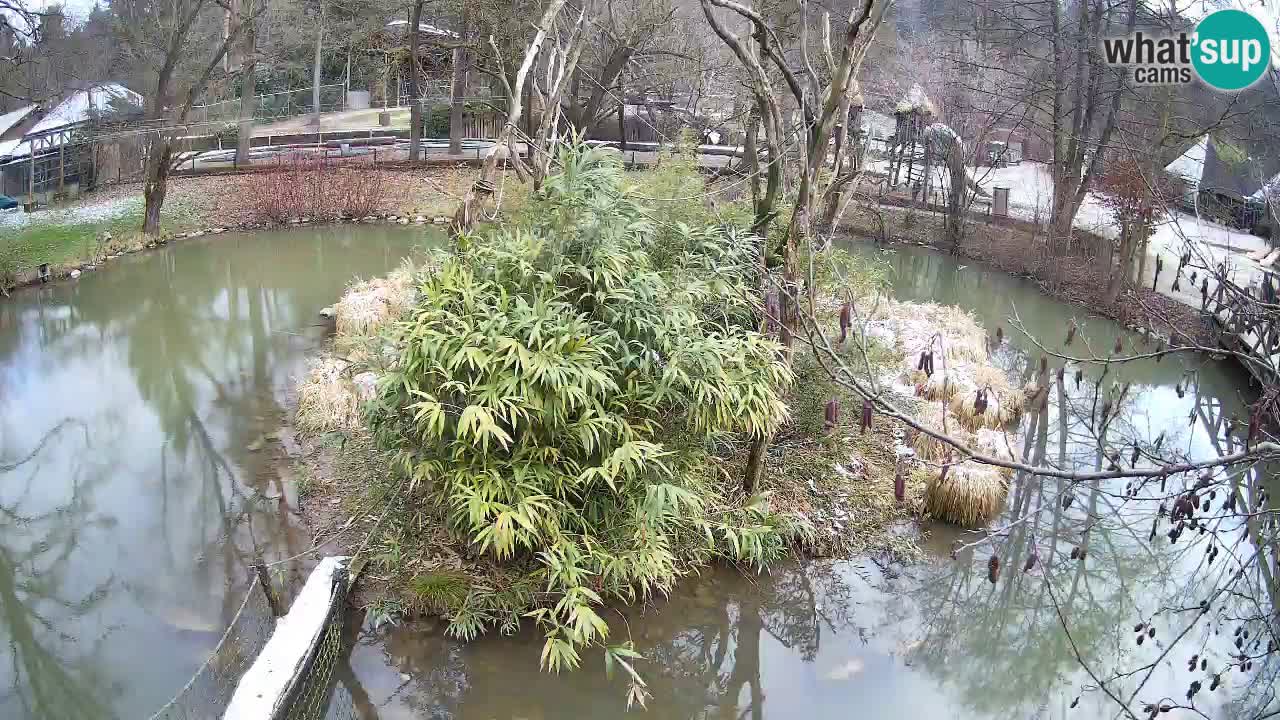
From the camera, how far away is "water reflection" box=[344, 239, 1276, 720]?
14.8 ft

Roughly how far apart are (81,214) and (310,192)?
2.79 m

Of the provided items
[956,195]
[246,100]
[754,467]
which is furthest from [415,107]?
[754,467]

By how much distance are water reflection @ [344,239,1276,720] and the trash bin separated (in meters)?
7.94

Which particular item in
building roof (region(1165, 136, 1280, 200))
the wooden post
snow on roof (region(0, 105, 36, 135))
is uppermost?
building roof (region(1165, 136, 1280, 200))

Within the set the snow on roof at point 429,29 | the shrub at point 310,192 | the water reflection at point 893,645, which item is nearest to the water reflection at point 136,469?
the water reflection at point 893,645

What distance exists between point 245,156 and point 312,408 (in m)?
9.09

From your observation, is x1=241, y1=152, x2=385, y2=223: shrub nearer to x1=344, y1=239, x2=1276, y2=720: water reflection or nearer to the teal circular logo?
x1=344, y1=239, x2=1276, y2=720: water reflection

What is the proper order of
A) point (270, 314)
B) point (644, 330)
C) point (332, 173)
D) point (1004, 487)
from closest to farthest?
point (644, 330)
point (1004, 487)
point (270, 314)
point (332, 173)

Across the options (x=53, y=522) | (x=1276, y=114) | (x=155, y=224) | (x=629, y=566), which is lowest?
(x=53, y=522)

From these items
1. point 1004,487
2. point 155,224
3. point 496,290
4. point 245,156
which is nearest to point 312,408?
point 496,290

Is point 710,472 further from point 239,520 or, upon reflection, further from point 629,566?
point 239,520

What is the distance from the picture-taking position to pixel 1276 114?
387 inches

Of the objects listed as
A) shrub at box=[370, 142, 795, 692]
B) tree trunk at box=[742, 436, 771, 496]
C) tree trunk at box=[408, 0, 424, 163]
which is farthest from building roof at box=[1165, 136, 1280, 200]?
tree trunk at box=[408, 0, 424, 163]

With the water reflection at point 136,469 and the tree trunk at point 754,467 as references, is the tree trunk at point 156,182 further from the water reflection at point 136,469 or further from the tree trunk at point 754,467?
the tree trunk at point 754,467
